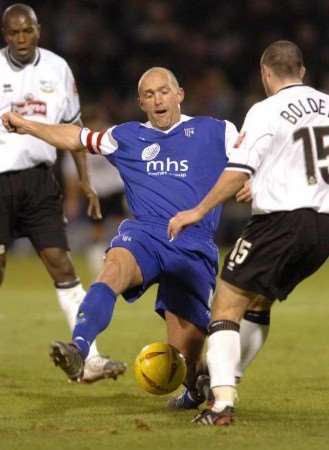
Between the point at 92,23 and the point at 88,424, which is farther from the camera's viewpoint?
the point at 92,23

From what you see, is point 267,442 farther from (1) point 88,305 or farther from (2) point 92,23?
(2) point 92,23

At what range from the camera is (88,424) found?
7.36 m

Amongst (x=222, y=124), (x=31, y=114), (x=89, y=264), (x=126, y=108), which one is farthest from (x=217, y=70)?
(x=222, y=124)

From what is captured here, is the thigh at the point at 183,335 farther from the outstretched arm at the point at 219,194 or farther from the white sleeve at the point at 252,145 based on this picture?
the white sleeve at the point at 252,145

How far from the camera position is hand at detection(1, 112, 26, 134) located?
26.6 feet

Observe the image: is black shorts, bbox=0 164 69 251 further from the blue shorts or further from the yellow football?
the yellow football

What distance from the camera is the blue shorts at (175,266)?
25.4 feet

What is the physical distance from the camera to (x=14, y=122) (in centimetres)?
813

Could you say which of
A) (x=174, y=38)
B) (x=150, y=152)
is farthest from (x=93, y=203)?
(x=174, y=38)

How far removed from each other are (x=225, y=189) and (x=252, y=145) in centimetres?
28

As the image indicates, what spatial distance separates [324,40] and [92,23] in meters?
3.73

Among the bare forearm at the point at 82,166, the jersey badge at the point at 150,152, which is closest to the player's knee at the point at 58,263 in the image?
the bare forearm at the point at 82,166

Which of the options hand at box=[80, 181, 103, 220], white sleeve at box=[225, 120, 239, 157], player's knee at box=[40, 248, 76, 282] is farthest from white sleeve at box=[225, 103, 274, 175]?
player's knee at box=[40, 248, 76, 282]

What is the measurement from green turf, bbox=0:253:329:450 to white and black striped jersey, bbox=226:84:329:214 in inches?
48.7
